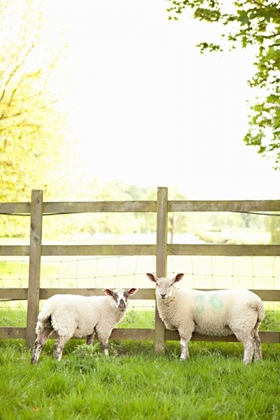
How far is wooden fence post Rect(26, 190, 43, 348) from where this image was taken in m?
7.20

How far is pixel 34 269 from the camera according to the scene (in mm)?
7266

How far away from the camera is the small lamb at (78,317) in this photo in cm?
646

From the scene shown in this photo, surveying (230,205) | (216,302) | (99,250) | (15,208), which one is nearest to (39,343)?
(99,250)

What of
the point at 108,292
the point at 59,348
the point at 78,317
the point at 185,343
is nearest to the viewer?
the point at 59,348

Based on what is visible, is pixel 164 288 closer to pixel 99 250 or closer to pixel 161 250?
→ pixel 161 250

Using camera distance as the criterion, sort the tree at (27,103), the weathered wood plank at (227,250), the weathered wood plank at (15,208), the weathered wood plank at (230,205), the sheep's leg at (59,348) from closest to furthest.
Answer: the sheep's leg at (59,348) → the weathered wood plank at (227,250) → the weathered wood plank at (230,205) → the weathered wood plank at (15,208) → the tree at (27,103)

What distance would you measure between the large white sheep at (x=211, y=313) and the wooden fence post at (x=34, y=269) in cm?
159

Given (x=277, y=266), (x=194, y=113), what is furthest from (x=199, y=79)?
(x=277, y=266)

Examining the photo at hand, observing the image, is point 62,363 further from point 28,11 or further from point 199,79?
point 199,79

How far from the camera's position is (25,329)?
7.21 metres

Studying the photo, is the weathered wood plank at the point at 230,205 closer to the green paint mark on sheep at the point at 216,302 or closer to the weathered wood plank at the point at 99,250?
the weathered wood plank at the point at 99,250

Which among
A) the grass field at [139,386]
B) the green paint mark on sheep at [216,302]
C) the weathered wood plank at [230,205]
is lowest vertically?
the grass field at [139,386]

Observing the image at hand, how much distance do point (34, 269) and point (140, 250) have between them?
56.8 inches

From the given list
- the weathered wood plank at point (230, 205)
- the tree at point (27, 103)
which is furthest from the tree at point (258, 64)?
the tree at point (27, 103)
